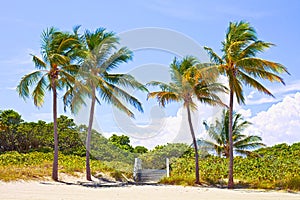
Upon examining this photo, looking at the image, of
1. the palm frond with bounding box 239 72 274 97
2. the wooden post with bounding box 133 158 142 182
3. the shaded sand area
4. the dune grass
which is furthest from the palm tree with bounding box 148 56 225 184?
the shaded sand area

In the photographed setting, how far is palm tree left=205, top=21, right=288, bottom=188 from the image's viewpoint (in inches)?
703

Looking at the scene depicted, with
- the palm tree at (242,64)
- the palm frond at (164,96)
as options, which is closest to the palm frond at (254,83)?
the palm tree at (242,64)

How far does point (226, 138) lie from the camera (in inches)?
1160

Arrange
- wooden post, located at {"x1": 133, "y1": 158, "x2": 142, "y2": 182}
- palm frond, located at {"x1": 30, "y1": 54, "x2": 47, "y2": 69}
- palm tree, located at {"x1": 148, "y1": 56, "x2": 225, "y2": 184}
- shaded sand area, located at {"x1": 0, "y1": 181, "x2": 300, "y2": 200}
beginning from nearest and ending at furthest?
shaded sand area, located at {"x1": 0, "y1": 181, "x2": 300, "y2": 200} < palm frond, located at {"x1": 30, "y1": 54, "x2": 47, "y2": 69} < palm tree, located at {"x1": 148, "y1": 56, "x2": 225, "y2": 184} < wooden post, located at {"x1": 133, "y1": 158, "x2": 142, "y2": 182}

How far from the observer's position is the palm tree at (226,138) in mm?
28578

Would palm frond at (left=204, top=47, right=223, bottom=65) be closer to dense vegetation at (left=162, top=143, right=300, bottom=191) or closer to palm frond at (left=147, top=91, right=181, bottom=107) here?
palm frond at (left=147, top=91, right=181, bottom=107)

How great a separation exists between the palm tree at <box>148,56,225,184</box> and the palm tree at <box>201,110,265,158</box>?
8.24m

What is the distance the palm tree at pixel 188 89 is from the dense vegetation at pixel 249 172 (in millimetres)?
1768

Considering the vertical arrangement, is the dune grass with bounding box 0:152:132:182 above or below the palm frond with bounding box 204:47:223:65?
below

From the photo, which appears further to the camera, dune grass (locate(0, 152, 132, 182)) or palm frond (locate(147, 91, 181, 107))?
palm frond (locate(147, 91, 181, 107))

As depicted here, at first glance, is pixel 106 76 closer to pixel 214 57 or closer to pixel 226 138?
pixel 214 57

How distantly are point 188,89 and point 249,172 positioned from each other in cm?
577

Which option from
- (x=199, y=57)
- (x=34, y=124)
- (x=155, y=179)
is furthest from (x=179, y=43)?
(x=34, y=124)

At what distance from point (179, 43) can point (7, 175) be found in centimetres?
1244
